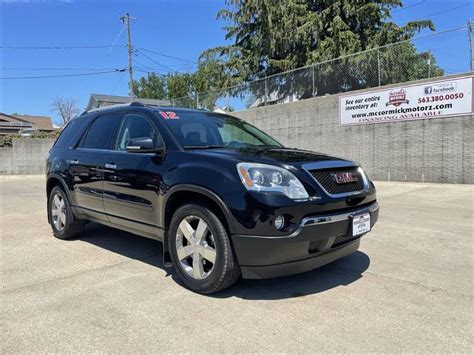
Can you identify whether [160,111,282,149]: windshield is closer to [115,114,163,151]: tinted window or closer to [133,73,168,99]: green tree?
[115,114,163,151]: tinted window

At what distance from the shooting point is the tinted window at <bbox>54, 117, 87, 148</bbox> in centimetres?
573

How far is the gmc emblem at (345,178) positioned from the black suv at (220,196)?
0.05ft

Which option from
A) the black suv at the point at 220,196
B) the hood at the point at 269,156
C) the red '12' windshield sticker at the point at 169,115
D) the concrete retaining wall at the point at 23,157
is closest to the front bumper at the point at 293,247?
the black suv at the point at 220,196

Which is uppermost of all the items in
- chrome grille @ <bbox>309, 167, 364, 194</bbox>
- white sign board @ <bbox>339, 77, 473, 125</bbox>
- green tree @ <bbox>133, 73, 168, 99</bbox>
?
green tree @ <bbox>133, 73, 168, 99</bbox>

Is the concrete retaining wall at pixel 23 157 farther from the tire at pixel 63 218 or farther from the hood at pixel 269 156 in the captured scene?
the hood at pixel 269 156

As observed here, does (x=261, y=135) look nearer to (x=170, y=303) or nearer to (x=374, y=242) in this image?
(x=374, y=242)

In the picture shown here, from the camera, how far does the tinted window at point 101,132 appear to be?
5.00m

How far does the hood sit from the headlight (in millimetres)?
94

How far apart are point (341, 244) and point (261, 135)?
6.68ft

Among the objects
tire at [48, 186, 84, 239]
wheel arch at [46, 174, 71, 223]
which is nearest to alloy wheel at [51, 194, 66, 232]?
tire at [48, 186, 84, 239]

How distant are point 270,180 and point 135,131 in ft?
6.48

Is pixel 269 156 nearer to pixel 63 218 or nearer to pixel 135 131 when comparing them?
pixel 135 131

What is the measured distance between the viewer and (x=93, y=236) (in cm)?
610

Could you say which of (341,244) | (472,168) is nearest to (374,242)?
(341,244)
